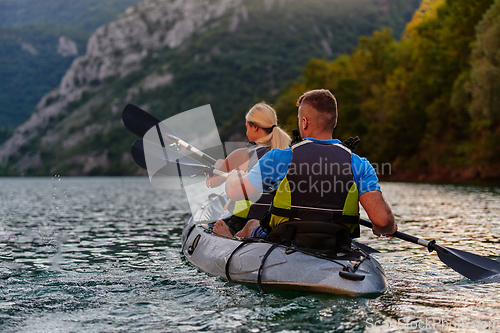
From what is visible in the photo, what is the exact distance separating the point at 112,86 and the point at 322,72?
8150cm

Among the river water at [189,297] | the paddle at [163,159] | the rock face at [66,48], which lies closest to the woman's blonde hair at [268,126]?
the paddle at [163,159]

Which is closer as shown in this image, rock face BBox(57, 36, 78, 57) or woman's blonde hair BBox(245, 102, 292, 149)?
woman's blonde hair BBox(245, 102, 292, 149)

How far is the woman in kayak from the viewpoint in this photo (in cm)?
573

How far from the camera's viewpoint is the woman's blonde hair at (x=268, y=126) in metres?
5.77

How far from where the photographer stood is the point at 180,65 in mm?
112125

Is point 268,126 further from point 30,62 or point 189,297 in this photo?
point 30,62

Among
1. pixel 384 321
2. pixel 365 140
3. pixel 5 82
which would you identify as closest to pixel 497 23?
pixel 365 140

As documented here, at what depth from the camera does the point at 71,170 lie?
9206cm

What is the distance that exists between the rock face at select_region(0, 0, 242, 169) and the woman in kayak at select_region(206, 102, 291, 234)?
121 metres

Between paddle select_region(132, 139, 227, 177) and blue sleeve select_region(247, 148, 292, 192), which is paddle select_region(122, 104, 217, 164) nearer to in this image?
paddle select_region(132, 139, 227, 177)

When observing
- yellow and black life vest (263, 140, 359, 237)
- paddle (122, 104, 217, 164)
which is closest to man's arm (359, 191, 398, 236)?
yellow and black life vest (263, 140, 359, 237)

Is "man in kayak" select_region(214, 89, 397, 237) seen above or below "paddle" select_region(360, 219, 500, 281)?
above

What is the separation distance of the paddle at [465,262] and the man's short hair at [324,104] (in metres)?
1.77

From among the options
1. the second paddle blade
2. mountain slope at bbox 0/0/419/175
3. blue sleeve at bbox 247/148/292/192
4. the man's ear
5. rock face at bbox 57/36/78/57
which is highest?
rock face at bbox 57/36/78/57
